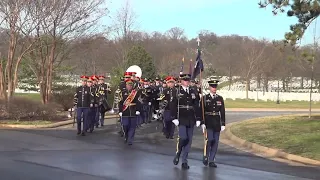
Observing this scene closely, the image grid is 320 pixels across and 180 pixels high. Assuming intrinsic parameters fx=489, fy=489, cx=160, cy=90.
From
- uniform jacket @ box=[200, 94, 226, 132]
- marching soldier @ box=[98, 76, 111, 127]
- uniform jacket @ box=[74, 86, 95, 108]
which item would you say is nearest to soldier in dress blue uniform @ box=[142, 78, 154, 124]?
marching soldier @ box=[98, 76, 111, 127]

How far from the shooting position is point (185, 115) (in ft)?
33.3

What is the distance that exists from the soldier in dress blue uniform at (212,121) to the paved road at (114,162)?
0.36 metres

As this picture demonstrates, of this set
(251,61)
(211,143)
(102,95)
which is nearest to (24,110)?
(102,95)

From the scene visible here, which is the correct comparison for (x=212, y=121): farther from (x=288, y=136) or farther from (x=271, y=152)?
(x=288, y=136)

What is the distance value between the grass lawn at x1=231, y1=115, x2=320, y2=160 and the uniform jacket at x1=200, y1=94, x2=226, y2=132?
9.73 ft

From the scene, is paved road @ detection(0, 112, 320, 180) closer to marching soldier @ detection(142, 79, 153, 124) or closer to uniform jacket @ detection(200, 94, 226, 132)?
uniform jacket @ detection(200, 94, 226, 132)

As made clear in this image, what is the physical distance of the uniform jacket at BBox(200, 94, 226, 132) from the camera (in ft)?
33.9

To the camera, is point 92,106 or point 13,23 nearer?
point 92,106

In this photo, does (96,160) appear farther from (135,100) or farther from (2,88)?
(2,88)

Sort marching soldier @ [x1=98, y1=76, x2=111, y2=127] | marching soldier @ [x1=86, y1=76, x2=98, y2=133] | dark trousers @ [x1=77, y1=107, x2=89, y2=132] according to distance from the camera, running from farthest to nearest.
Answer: marching soldier @ [x1=98, y1=76, x2=111, y2=127] → marching soldier @ [x1=86, y1=76, x2=98, y2=133] → dark trousers @ [x1=77, y1=107, x2=89, y2=132]

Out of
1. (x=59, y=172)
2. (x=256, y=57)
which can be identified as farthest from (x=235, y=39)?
(x=59, y=172)

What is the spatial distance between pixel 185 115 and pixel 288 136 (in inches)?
247

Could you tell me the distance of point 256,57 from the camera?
58.4m

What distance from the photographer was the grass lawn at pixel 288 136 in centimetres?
1288
